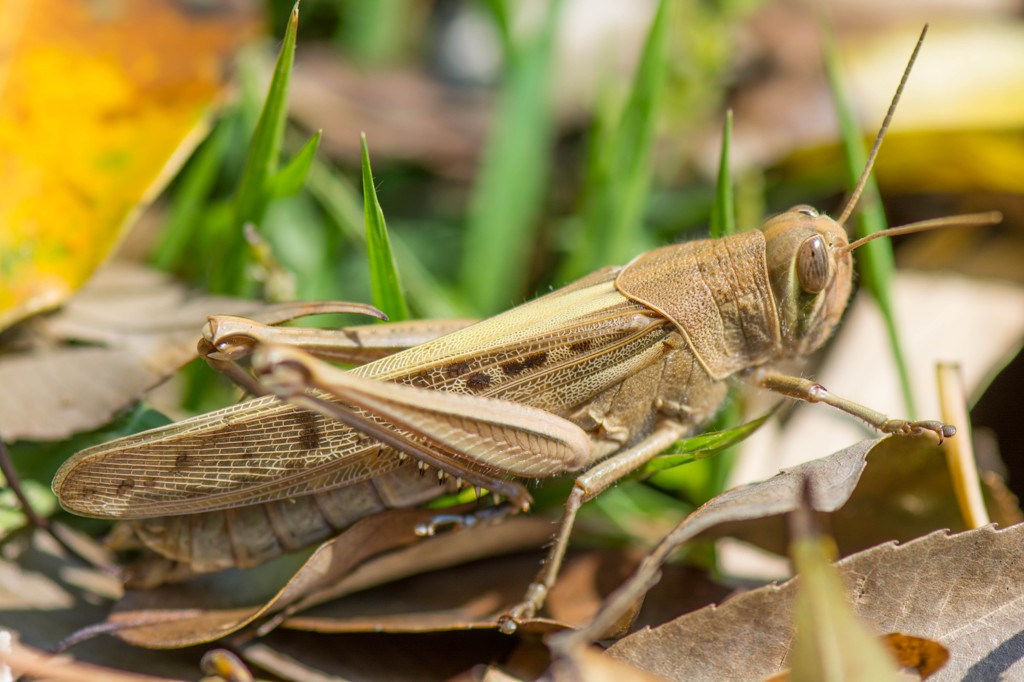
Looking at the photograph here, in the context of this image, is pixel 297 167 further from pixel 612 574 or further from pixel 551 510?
pixel 612 574

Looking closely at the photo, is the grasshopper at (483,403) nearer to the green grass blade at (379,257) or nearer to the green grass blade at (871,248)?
the green grass blade at (379,257)

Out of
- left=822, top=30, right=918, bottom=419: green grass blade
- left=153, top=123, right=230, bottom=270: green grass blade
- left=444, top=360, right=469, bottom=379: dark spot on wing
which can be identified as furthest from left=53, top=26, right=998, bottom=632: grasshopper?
left=153, top=123, right=230, bottom=270: green grass blade

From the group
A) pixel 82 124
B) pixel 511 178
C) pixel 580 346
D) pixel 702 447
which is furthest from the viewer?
pixel 511 178

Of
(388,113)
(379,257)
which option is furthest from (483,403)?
(388,113)

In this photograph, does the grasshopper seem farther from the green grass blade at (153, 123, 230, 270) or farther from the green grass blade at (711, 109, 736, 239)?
the green grass blade at (153, 123, 230, 270)

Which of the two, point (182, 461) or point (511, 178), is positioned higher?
point (511, 178)

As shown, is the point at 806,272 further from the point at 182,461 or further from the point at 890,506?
the point at 182,461
